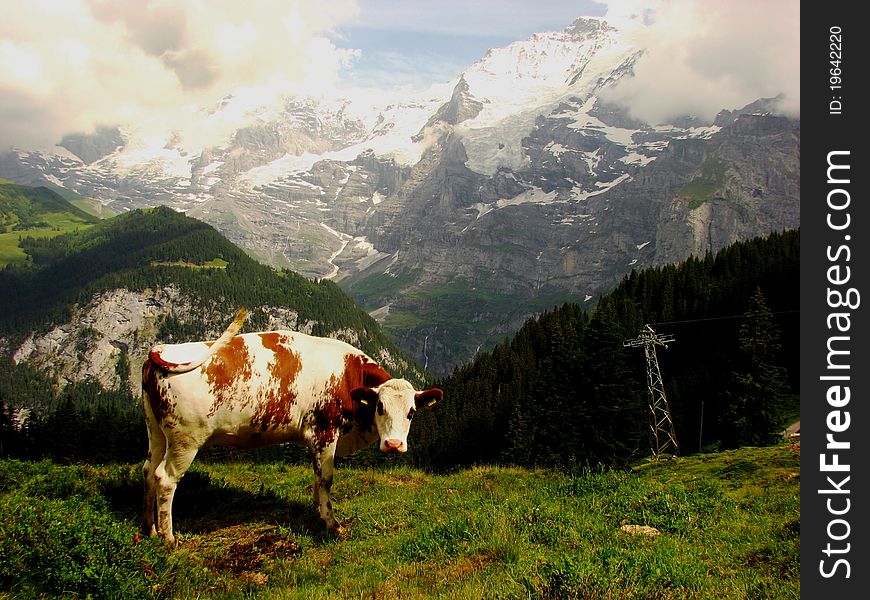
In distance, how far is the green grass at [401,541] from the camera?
25.2ft

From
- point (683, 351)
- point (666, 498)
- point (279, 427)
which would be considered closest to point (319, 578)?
point (279, 427)

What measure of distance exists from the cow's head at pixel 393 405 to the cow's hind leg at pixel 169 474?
139 inches

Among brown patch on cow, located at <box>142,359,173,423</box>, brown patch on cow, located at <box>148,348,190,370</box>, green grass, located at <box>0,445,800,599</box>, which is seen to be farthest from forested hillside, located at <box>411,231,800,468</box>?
brown patch on cow, located at <box>148,348,190,370</box>

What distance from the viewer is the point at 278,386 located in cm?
1221

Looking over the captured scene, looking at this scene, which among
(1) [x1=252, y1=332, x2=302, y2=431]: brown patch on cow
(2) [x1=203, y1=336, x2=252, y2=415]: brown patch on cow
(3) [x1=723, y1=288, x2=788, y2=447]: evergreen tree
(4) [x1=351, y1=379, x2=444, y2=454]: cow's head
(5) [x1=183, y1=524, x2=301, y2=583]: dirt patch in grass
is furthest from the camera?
(3) [x1=723, y1=288, x2=788, y2=447]: evergreen tree

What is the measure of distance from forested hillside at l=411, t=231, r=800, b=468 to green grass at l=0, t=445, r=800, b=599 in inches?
239

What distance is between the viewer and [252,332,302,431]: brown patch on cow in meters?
12.0

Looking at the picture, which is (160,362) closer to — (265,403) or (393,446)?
(265,403)

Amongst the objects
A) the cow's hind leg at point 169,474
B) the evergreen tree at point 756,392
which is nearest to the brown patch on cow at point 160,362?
the cow's hind leg at point 169,474

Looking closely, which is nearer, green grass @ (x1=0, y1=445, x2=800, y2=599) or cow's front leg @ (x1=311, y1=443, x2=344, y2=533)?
green grass @ (x1=0, y1=445, x2=800, y2=599)


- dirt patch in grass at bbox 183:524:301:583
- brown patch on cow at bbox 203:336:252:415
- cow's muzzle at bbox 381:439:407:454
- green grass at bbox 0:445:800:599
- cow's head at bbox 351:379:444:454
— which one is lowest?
dirt patch in grass at bbox 183:524:301:583

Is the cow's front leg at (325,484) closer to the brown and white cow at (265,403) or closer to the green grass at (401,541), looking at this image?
the brown and white cow at (265,403)

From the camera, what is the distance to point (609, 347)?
5688 centimetres

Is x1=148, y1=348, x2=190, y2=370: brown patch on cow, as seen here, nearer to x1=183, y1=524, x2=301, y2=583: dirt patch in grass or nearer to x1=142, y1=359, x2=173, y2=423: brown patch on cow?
x1=142, y1=359, x2=173, y2=423: brown patch on cow
